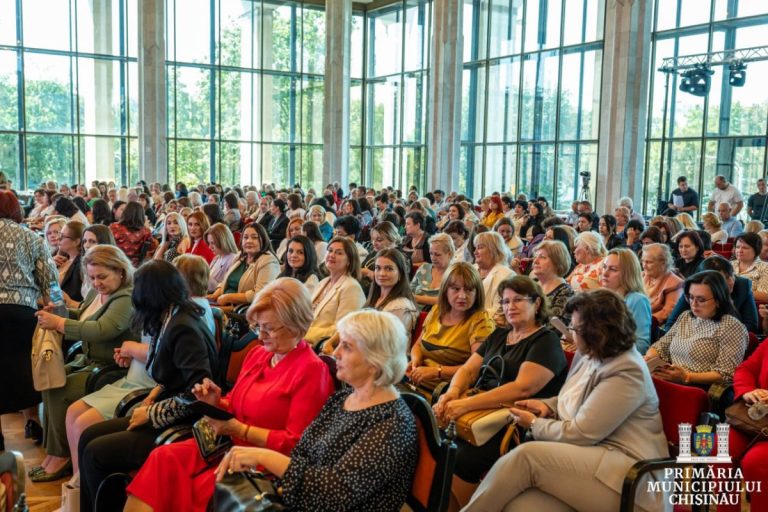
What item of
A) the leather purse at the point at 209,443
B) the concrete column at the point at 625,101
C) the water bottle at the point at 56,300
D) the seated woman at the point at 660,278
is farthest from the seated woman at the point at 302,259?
the concrete column at the point at 625,101

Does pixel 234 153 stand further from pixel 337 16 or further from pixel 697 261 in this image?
pixel 697 261

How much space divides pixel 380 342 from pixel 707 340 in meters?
2.46

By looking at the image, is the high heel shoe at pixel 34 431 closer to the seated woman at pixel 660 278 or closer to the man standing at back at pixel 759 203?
the seated woman at pixel 660 278

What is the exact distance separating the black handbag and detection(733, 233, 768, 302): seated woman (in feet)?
18.2

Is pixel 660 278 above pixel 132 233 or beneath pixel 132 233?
beneath

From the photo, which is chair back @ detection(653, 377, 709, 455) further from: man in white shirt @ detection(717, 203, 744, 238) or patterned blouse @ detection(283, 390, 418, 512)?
man in white shirt @ detection(717, 203, 744, 238)

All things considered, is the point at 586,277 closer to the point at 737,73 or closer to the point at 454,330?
the point at 454,330

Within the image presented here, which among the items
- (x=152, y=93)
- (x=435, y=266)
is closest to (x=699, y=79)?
(x=435, y=266)

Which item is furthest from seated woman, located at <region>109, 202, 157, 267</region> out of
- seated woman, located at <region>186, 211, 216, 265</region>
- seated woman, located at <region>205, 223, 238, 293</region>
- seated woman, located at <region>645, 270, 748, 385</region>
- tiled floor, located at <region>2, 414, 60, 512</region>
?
seated woman, located at <region>645, 270, 748, 385</region>

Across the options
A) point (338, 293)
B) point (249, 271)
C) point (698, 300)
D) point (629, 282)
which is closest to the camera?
point (698, 300)

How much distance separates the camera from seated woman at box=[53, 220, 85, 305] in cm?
629

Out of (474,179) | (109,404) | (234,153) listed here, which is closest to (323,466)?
(109,404)

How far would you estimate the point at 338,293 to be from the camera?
18.2 ft

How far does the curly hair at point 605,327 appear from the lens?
10.5ft
